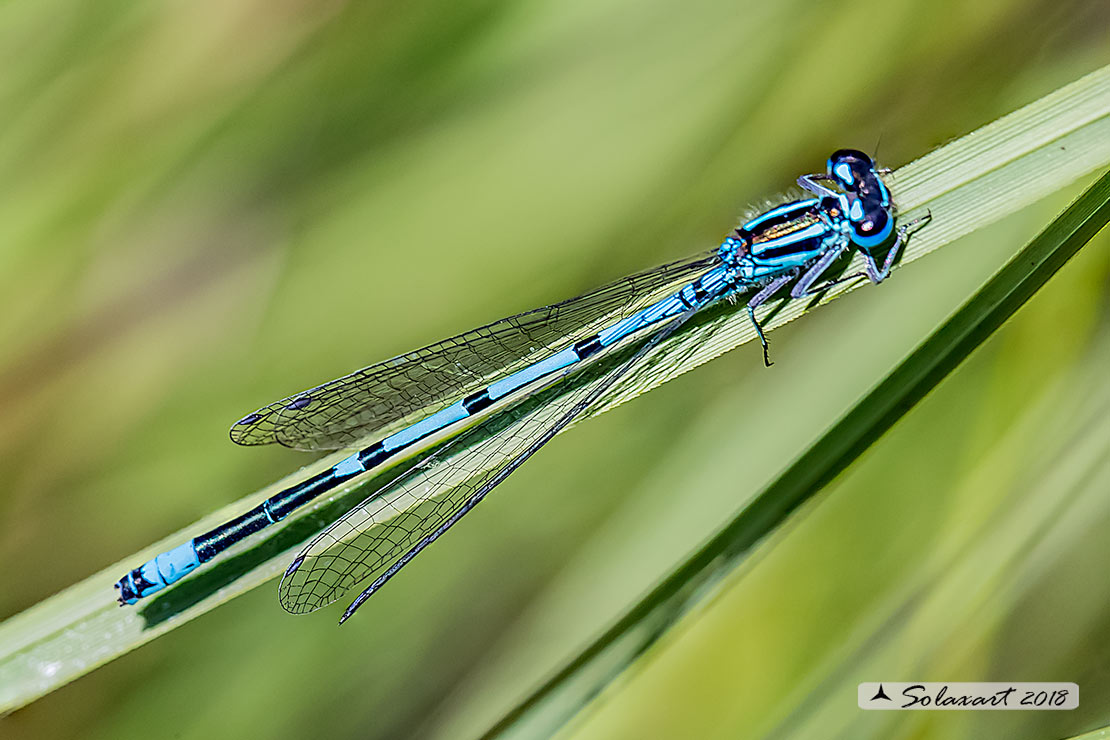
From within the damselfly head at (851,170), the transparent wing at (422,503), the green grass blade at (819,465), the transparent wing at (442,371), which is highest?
the transparent wing at (442,371)

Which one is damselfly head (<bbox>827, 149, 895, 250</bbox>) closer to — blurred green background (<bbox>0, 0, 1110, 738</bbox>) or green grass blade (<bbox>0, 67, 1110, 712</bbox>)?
green grass blade (<bbox>0, 67, 1110, 712</bbox>)

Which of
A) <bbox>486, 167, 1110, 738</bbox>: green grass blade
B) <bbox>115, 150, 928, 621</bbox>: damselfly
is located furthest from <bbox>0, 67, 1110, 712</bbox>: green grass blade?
<bbox>486, 167, 1110, 738</bbox>: green grass blade

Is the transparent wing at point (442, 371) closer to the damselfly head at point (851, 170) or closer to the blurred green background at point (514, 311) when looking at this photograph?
the blurred green background at point (514, 311)

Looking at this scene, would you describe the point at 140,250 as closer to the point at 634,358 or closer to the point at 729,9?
the point at 634,358

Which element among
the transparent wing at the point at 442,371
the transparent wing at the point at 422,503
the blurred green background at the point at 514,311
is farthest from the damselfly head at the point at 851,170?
the transparent wing at the point at 422,503

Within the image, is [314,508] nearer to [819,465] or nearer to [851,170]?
[819,465]

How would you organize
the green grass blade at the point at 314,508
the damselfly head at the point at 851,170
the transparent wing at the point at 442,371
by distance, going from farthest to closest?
the transparent wing at the point at 442,371
the damselfly head at the point at 851,170
the green grass blade at the point at 314,508
